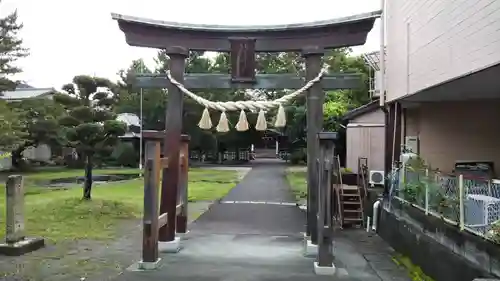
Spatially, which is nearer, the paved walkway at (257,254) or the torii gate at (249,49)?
the paved walkway at (257,254)

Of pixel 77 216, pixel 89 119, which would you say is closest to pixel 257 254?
pixel 77 216

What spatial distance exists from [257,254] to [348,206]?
15.2 ft

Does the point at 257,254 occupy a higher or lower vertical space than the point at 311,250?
lower

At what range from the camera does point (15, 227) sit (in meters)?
9.13

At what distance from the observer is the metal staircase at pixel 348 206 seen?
41.7ft

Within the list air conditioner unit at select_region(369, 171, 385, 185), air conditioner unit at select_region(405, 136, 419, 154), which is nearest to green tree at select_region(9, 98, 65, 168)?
air conditioner unit at select_region(369, 171, 385, 185)

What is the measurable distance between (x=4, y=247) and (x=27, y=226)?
3347 millimetres

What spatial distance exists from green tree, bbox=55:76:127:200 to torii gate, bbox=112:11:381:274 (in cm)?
652

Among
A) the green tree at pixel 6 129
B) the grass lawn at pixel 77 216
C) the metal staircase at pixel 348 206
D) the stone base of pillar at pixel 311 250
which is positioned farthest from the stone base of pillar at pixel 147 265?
the green tree at pixel 6 129

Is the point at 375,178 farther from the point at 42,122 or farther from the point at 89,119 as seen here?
the point at 42,122

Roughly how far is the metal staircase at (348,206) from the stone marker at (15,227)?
22.5 feet

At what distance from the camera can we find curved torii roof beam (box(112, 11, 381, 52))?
9.72 meters

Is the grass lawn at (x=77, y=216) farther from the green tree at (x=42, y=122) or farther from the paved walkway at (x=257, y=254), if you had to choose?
the green tree at (x=42, y=122)

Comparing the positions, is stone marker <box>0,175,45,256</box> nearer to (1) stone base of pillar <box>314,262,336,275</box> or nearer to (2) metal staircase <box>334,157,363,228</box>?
(1) stone base of pillar <box>314,262,336,275</box>
